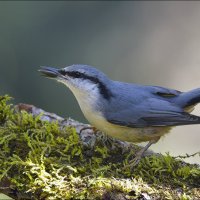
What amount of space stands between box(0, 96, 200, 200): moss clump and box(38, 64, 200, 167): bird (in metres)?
0.18

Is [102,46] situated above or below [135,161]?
above

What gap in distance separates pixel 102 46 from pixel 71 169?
5048mm

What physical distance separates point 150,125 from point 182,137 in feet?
11.4

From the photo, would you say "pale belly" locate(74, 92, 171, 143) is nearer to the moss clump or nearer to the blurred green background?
the moss clump

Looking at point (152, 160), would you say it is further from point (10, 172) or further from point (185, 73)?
point (185, 73)

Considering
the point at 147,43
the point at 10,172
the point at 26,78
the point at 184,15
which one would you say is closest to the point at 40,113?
the point at 10,172

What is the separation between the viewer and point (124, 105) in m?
4.18

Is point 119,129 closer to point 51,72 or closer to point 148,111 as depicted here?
point 148,111

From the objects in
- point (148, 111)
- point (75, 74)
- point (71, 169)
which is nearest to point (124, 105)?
point (148, 111)

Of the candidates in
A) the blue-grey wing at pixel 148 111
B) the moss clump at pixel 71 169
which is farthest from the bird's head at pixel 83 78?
the moss clump at pixel 71 169

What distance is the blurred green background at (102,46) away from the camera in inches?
285

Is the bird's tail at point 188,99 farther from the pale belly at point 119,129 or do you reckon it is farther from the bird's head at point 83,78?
the bird's head at point 83,78

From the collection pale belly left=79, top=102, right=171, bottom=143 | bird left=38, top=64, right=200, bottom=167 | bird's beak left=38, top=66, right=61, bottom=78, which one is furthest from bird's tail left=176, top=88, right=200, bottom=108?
bird's beak left=38, top=66, right=61, bottom=78

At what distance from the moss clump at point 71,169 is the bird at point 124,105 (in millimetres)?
180
